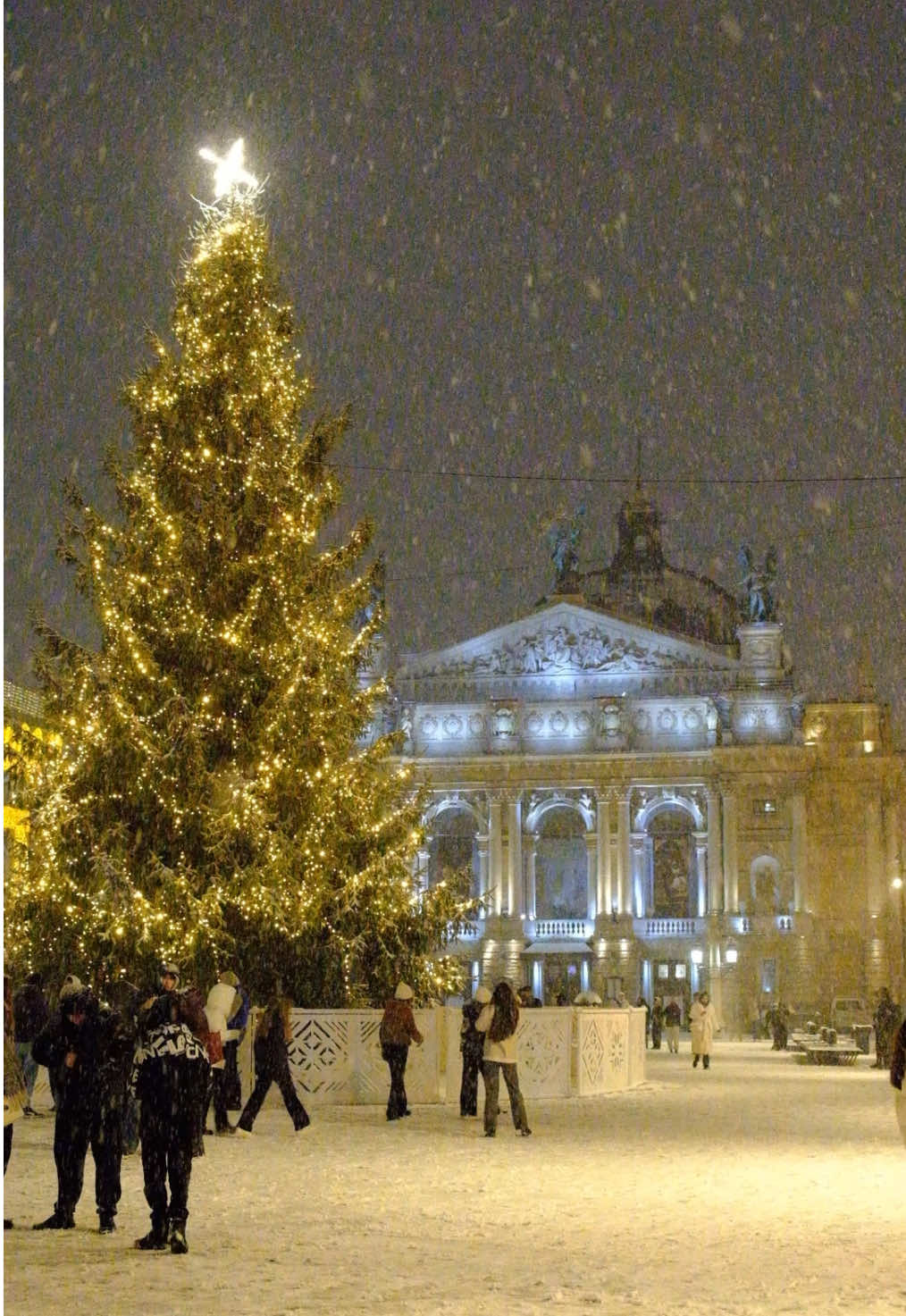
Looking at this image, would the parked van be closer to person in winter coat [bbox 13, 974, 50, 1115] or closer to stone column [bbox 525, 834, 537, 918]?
stone column [bbox 525, 834, 537, 918]

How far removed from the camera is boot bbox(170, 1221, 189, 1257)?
10.1 metres

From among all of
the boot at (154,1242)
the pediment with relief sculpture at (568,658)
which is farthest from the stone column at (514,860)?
the boot at (154,1242)

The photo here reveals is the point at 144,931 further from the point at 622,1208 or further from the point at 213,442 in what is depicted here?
the point at 622,1208

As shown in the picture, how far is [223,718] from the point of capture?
68.3ft

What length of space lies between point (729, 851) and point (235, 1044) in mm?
55684

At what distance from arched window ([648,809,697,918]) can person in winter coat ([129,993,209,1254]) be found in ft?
217

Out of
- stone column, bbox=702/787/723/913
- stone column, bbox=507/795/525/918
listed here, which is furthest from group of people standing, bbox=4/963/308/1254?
stone column, bbox=507/795/525/918

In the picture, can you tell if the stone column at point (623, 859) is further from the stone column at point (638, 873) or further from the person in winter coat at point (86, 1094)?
the person in winter coat at point (86, 1094)

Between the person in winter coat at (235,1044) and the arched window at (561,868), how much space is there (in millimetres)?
57654

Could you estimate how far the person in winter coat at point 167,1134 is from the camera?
10.3m

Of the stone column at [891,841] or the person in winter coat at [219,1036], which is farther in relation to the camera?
the stone column at [891,841]

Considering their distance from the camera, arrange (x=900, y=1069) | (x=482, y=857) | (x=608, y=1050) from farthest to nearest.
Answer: (x=482, y=857) < (x=608, y=1050) < (x=900, y=1069)

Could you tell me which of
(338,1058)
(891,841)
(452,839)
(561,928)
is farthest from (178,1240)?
(891,841)

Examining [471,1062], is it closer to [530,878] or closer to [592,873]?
[592,873]
